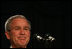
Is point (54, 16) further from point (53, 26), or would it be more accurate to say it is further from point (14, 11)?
point (14, 11)

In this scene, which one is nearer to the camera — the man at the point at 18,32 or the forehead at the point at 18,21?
the man at the point at 18,32

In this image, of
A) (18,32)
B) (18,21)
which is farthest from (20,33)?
(18,21)

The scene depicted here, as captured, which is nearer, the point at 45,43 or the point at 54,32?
the point at 45,43

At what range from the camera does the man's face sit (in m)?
2.37

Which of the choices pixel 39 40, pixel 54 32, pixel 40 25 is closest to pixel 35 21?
pixel 40 25

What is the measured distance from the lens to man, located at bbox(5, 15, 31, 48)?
92.9 inches

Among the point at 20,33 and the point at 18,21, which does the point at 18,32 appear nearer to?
the point at 20,33

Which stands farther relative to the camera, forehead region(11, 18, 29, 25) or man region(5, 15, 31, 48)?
forehead region(11, 18, 29, 25)

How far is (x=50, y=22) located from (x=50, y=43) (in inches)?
99.7

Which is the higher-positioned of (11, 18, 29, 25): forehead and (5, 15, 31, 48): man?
(11, 18, 29, 25): forehead

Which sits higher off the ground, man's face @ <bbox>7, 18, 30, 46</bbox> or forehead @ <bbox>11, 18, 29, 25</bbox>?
forehead @ <bbox>11, 18, 29, 25</bbox>

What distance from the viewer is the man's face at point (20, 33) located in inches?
93.1

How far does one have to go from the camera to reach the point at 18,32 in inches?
95.2

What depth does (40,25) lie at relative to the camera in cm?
496
